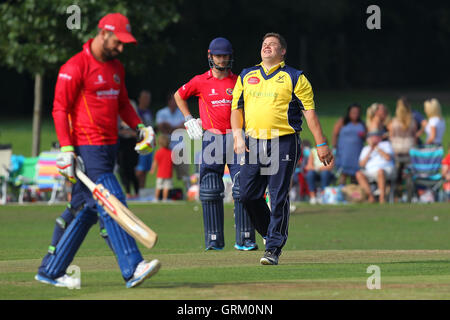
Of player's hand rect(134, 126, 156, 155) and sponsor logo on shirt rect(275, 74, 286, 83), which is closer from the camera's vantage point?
player's hand rect(134, 126, 156, 155)

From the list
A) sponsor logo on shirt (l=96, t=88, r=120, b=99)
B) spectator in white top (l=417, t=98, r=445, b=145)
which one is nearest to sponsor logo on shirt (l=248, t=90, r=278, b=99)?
sponsor logo on shirt (l=96, t=88, r=120, b=99)

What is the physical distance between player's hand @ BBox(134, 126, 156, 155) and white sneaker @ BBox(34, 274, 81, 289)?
1250 mm

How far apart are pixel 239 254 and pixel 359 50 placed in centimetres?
5967

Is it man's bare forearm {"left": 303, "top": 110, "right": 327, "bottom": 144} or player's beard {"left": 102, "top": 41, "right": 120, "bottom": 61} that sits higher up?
player's beard {"left": 102, "top": 41, "right": 120, "bottom": 61}

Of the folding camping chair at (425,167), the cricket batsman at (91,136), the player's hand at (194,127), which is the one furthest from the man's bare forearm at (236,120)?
the folding camping chair at (425,167)

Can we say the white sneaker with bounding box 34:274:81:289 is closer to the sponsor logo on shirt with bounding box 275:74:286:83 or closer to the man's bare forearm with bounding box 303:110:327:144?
Result: the man's bare forearm with bounding box 303:110:327:144

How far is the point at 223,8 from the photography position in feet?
179

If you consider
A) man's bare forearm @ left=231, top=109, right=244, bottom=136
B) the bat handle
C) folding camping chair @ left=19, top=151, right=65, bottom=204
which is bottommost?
folding camping chair @ left=19, top=151, right=65, bottom=204

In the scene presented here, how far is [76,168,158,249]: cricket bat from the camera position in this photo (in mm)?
9125

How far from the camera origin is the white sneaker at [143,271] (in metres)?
9.07

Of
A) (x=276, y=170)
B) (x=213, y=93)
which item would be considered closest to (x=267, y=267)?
(x=276, y=170)

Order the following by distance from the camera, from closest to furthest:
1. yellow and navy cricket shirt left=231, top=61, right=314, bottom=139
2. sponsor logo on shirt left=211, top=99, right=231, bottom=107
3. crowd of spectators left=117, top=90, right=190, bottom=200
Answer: yellow and navy cricket shirt left=231, top=61, right=314, bottom=139, sponsor logo on shirt left=211, top=99, right=231, bottom=107, crowd of spectators left=117, top=90, right=190, bottom=200
